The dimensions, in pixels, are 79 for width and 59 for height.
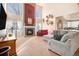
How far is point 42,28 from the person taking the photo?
10.4 feet

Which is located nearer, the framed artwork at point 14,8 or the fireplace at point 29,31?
the framed artwork at point 14,8

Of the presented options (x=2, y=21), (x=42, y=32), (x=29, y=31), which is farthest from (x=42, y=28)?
(x=2, y=21)

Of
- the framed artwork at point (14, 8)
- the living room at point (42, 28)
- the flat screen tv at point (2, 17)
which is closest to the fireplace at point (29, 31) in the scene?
the living room at point (42, 28)

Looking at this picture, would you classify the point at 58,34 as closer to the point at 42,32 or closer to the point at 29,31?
the point at 42,32

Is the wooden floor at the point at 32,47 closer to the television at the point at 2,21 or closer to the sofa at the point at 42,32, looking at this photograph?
the sofa at the point at 42,32

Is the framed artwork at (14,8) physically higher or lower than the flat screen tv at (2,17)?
higher

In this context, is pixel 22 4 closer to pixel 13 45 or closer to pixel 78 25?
pixel 13 45

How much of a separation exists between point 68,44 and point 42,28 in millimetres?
687

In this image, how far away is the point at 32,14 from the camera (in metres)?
3.16

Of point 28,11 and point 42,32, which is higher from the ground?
point 28,11

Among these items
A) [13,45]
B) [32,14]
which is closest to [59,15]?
[32,14]

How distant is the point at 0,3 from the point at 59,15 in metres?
1.35

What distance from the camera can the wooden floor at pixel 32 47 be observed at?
312 centimetres

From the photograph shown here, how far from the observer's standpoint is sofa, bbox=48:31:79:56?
3.04m
